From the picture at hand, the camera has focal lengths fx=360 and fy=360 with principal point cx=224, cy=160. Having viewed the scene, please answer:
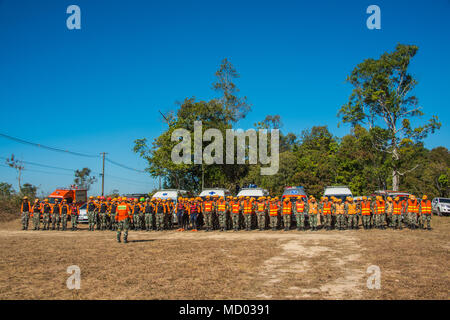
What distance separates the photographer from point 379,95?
33969 mm

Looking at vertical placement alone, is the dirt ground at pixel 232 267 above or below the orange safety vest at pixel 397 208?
below

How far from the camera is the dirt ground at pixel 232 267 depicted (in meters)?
7.51

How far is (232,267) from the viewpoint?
9.94 m

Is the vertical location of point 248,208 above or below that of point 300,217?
above

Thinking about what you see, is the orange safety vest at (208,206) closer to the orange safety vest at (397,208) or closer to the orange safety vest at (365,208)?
the orange safety vest at (365,208)

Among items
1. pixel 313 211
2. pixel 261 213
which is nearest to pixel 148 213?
pixel 261 213

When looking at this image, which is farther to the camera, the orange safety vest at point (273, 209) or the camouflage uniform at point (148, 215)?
the camouflage uniform at point (148, 215)

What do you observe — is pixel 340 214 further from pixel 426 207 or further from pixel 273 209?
pixel 426 207

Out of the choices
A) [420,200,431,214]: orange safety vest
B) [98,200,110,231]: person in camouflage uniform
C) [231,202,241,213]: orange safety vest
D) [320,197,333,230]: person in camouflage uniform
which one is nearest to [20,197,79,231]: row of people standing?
[98,200,110,231]: person in camouflage uniform

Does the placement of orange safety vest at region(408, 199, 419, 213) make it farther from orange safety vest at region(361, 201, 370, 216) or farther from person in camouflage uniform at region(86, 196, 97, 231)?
person in camouflage uniform at region(86, 196, 97, 231)

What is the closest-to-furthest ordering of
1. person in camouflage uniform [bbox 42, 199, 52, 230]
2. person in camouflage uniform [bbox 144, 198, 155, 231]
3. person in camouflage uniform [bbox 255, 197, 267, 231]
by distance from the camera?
person in camouflage uniform [bbox 255, 197, 267, 231] → person in camouflage uniform [bbox 144, 198, 155, 231] → person in camouflage uniform [bbox 42, 199, 52, 230]

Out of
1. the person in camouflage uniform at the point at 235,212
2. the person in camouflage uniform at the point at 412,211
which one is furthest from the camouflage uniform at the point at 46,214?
the person in camouflage uniform at the point at 412,211

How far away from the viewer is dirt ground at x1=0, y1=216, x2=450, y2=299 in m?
7.51

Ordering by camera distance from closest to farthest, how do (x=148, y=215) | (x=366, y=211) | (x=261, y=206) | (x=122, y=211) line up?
(x=122, y=211) < (x=366, y=211) < (x=261, y=206) < (x=148, y=215)
